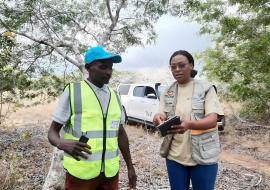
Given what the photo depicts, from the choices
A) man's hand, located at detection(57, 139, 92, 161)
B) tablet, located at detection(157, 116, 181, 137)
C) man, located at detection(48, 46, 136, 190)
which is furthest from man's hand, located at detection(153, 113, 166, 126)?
man's hand, located at detection(57, 139, 92, 161)

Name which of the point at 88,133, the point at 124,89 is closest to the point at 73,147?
the point at 88,133

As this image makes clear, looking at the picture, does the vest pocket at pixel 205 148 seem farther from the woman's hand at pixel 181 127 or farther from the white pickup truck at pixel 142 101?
the white pickup truck at pixel 142 101

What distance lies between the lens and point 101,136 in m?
2.79

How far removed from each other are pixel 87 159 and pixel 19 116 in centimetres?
1512

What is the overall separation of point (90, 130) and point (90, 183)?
391 mm

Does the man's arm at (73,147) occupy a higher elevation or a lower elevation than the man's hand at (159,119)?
lower

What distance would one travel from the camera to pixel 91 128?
2.74 meters

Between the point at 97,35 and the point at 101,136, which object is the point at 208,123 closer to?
the point at 101,136

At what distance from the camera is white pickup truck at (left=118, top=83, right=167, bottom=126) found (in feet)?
43.9

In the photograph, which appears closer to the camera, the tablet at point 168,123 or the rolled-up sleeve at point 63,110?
the rolled-up sleeve at point 63,110

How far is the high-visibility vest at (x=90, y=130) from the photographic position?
8.95ft

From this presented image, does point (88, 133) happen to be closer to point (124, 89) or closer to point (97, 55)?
point (97, 55)

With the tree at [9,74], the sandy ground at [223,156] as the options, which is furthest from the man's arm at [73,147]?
the tree at [9,74]

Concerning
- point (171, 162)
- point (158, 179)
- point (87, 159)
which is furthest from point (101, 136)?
point (158, 179)
